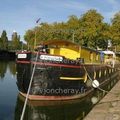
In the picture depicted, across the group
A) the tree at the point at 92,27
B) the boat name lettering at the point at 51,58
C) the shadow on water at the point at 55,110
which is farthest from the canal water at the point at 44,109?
the tree at the point at 92,27

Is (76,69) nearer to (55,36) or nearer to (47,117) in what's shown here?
(47,117)

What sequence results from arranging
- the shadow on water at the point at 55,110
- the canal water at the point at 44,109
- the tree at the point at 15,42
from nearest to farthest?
1. the canal water at the point at 44,109
2. the shadow on water at the point at 55,110
3. the tree at the point at 15,42

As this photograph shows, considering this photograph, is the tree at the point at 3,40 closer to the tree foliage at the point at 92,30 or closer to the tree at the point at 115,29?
the tree foliage at the point at 92,30

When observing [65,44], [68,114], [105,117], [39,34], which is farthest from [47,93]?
[39,34]

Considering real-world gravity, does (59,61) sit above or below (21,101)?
above

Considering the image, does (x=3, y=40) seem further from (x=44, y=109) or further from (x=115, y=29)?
(x=44, y=109)

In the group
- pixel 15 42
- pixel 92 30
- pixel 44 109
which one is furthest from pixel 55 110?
pixel 15 42

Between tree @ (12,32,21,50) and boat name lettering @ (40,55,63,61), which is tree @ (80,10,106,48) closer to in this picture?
boat name lettering @ (40,55,63,61)

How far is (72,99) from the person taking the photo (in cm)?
2391

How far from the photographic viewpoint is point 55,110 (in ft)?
68.0

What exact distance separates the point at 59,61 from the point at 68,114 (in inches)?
157

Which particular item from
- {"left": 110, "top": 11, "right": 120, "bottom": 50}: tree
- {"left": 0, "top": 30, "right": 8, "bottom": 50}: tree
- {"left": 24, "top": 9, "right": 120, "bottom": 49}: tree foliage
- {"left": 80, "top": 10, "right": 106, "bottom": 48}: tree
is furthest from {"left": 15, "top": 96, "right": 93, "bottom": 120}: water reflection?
{"left": 0, "top": 30, "right": 8, "bottom": 50}: tree

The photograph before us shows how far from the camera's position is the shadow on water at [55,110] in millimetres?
19078

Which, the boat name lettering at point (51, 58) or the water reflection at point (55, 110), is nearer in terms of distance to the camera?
the water reflection at point (55, 110)
